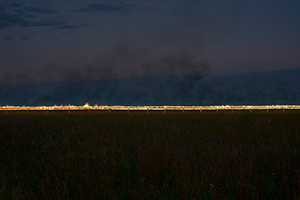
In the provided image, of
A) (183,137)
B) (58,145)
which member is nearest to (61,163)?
(58,145)

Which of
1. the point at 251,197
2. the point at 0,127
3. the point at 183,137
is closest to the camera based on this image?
the point at 251,197

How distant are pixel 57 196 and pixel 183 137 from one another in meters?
4.75

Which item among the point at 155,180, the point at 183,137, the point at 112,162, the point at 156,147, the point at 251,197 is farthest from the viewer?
the point at 183,137

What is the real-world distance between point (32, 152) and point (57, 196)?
3220 mm

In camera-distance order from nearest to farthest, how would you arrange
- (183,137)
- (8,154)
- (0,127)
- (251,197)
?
(251,197) < (8,154) < (183,137) < (0,127)

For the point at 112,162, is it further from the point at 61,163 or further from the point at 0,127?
the point at 0,127

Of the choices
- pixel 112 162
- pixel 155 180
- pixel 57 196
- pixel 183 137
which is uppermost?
pixel 183 137

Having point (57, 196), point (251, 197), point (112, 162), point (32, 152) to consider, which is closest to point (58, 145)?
point (32, 152)

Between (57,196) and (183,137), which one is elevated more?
(183,137)

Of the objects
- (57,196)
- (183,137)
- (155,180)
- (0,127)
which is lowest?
(57,196)

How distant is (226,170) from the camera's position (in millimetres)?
4801

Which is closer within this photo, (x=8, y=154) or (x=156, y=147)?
(x=156, y=147)

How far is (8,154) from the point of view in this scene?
673 centimetres

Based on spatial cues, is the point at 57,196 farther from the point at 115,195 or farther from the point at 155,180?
the point at 155,180
